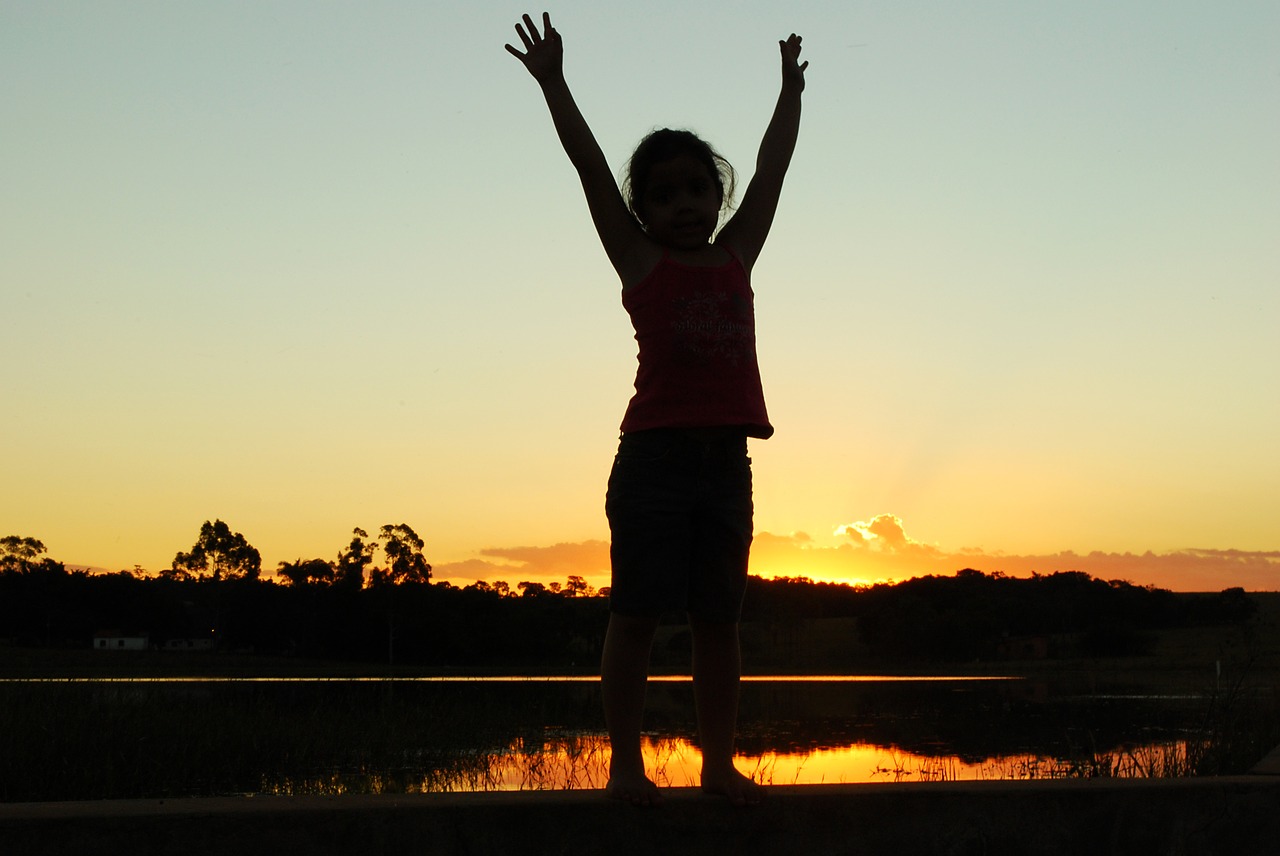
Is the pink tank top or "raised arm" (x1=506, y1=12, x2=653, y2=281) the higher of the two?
"raised arm" (x1=506, y1=12, x2=653, y2=281)

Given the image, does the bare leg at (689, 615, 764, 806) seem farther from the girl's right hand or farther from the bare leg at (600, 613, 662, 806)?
the girl's right hand

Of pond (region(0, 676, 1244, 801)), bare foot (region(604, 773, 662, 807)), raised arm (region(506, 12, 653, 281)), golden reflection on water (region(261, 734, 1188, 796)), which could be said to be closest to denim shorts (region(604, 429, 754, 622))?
bare foot (region(604, 773, 662, 807))

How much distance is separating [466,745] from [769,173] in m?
9.73

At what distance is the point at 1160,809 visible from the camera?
2.56 m

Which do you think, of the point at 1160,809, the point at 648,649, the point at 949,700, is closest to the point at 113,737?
the point at 648,649

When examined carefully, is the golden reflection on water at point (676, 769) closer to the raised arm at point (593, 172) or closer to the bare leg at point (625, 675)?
the bare leg at point (625, 675)

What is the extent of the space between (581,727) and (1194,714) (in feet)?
27.2

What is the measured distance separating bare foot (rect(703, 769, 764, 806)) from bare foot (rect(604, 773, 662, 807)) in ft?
0.43

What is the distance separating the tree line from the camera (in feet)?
157

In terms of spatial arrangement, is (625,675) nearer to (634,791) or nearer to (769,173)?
(634,791)

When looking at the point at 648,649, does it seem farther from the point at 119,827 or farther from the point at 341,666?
the point at 341,666

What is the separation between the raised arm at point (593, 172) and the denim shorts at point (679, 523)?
539 millimetres

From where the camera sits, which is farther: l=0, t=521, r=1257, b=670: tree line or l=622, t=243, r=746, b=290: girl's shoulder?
l=0, t=521, r=1257, b=670: tree line

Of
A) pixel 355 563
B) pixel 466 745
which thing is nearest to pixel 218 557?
pixel 355 563
